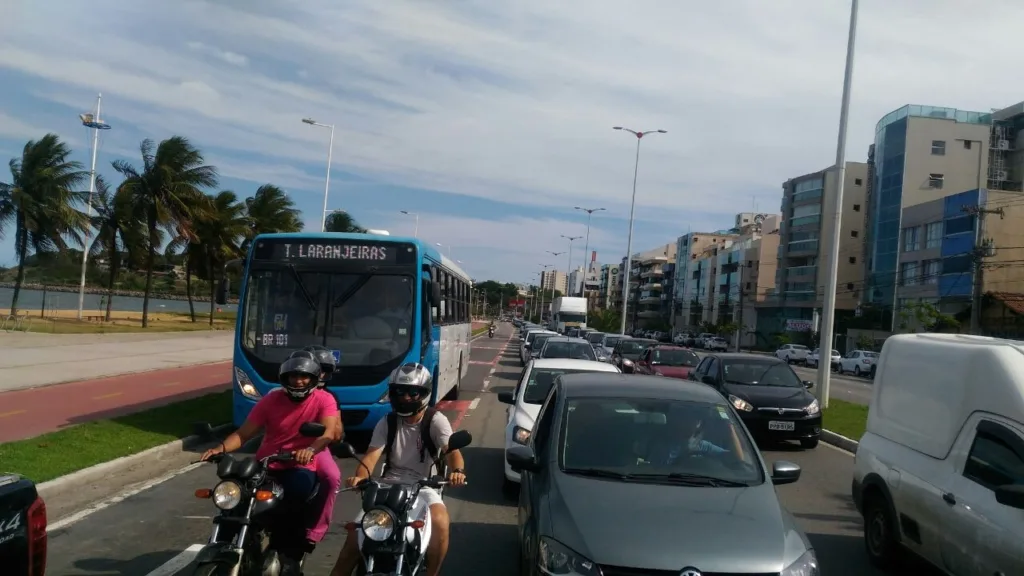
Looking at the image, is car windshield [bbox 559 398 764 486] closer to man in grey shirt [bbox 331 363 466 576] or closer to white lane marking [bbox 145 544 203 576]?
man in grey shirt [bbox 331 363 466 576]

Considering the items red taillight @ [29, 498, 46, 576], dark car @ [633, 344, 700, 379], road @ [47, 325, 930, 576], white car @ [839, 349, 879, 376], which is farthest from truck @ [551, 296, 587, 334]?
red taillight @ [29, 498, 46, 576]

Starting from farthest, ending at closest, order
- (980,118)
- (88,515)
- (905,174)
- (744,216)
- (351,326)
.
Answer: (744,216)
(980,118)
(905,174)
(351,326)
(88,515)

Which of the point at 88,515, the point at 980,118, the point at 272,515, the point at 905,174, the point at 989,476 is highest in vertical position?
the point at 980,118

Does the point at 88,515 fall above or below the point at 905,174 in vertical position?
below

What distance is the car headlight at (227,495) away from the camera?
14.6ft

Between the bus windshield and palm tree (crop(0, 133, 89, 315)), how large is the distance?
29702 millimetres

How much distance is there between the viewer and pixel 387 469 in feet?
17.0

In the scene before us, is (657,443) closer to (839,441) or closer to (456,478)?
(456,478)

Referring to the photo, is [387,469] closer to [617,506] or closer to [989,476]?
[617,506]

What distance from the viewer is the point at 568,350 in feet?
67.6

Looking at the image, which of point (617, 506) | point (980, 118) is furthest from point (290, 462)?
point (980, 118)

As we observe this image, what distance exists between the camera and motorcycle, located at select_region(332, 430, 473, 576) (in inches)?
167

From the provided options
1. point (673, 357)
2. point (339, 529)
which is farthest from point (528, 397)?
point (673, 357)

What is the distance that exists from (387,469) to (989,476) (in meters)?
3.75
